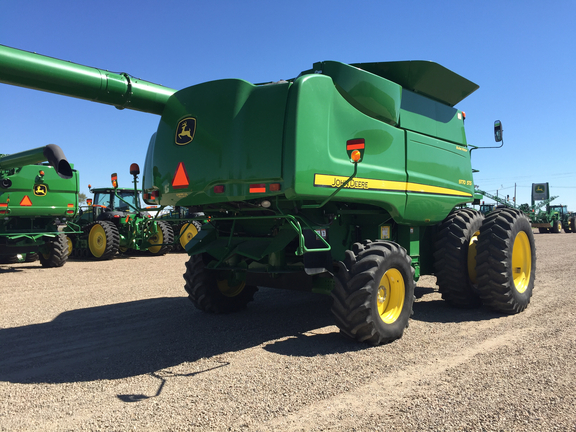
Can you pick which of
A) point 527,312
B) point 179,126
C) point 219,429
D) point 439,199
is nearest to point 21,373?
point 219,429

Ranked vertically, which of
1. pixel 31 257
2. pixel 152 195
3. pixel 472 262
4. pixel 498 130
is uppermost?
pixel 498 130

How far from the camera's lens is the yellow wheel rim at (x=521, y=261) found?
21.3 feet

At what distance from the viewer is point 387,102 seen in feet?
16.8

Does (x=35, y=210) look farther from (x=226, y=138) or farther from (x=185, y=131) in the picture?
(x=226, y=138)

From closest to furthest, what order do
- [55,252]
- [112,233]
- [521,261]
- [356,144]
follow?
[356,144]
[521,261]
[55,252]
[112,233]

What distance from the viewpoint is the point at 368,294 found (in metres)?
4.37

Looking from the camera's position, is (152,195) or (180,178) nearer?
(180,178)

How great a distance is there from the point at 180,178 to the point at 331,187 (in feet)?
5.35

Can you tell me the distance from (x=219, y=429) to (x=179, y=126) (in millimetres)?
3178

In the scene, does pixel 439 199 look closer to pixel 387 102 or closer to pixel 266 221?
pixel 387 102

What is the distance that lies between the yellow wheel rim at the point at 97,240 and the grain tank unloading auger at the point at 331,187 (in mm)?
8900

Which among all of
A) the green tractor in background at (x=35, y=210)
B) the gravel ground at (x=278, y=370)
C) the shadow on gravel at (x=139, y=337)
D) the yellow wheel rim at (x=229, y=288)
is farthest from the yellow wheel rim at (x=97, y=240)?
the yellow wheel rim at (x=229, y=288)

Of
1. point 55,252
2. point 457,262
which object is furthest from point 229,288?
point 55,252

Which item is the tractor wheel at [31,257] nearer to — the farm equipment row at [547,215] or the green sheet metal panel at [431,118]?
the green sheet metal panel at [431,118]
